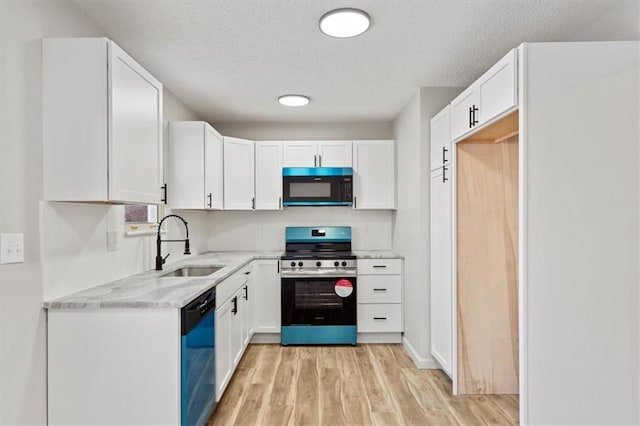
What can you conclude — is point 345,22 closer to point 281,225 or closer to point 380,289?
point 380,289

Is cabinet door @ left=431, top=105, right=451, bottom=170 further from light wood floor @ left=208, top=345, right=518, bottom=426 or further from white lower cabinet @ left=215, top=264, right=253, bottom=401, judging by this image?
white lower cabinet @ left=215, top=264, right=253, bottom=401

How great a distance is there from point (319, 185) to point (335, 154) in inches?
16.3

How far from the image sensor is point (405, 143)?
3.88 m

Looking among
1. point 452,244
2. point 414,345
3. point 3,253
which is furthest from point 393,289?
point 3,253

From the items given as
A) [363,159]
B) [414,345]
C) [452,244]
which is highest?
[363,159]

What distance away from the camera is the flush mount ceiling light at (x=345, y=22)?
2.10 metres

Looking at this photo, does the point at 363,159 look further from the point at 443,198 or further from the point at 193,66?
the point at 193,66

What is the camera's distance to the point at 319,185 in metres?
4.18

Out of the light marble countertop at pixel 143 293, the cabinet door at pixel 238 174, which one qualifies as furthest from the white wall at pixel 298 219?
the light marble countertop at pixel 143 293

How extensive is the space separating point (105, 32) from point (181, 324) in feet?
5.99

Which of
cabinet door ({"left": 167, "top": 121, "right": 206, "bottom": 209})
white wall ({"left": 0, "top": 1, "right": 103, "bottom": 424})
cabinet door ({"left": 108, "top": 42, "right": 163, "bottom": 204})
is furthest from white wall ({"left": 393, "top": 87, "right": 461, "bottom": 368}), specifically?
white wall ({"left": 0, "top": 1, "right": 103, "bottom": 424})

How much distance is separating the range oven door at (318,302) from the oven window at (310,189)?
3.02 ft

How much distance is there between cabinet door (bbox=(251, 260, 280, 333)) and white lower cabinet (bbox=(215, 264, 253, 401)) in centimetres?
29

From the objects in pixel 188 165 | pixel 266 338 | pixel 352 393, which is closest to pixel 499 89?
pixel 352 393
